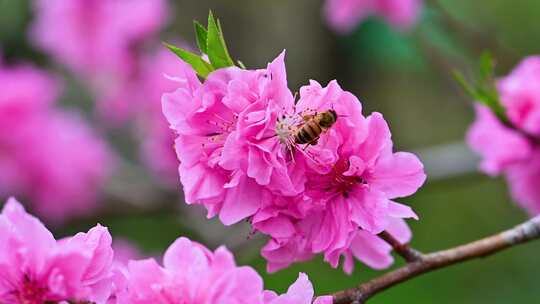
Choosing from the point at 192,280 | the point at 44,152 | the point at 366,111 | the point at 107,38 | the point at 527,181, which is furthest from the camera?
the point at 366,111

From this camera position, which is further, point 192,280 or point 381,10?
point 381,10

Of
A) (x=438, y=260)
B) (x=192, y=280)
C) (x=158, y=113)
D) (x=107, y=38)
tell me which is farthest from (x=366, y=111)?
(x=192, y=280)

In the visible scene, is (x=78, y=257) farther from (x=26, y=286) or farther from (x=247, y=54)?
(x=247, y=54)

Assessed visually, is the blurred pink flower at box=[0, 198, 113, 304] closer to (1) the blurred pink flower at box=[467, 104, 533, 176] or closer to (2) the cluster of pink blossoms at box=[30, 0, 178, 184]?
(1) the blurred pink flower at box=[467, 104, 533, 176]

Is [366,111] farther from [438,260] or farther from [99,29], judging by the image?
[438,260]

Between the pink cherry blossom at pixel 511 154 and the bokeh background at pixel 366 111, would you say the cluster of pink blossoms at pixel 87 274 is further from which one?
the bokeh background at pixel 366 111

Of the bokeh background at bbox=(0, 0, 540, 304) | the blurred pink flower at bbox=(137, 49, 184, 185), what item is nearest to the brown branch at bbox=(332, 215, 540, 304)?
the bokeh background at bbox=(0, 0, 540, 304)
